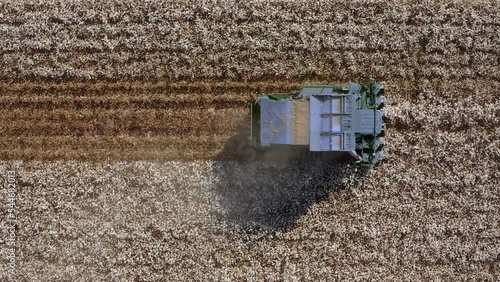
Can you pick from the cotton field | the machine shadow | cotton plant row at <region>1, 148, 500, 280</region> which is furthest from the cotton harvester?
cotton plant row at <region>1, 148, 500, 280</region>

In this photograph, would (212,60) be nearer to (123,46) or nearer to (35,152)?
(123,46)

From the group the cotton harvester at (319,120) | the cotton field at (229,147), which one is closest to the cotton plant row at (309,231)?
the cotton field at (229,147)

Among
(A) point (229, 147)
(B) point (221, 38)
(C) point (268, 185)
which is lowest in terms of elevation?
(C) point (268, 185)

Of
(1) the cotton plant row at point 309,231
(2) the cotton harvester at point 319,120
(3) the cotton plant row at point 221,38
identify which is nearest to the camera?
(2) the cotton harvester at point 319,120

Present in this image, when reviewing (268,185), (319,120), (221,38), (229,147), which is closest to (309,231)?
(268,185)

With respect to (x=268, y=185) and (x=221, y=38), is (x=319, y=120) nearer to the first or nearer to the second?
(x=268, y=185)

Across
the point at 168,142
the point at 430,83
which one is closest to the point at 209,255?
the point at 168,142

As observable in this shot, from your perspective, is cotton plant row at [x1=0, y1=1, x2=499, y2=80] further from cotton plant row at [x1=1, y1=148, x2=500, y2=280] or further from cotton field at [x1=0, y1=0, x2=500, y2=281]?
cotton plant row at [x1=1, y1=148, x2=500, y2=280]

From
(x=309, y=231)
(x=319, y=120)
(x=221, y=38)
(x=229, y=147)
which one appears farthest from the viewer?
(x=221, y=38)

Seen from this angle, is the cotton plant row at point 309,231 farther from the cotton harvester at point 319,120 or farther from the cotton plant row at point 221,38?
the cotton plant row at point 221,38
